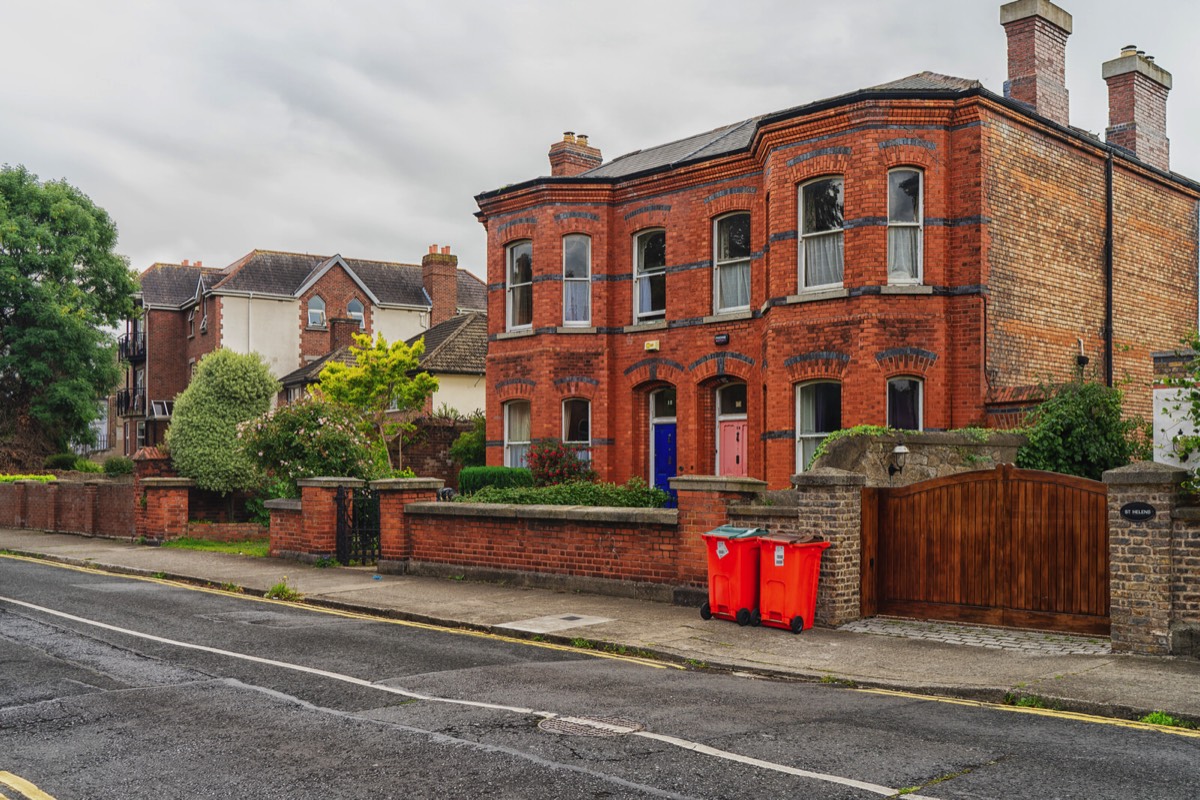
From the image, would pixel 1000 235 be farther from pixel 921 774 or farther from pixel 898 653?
pixel 921 774

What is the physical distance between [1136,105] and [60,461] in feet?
128

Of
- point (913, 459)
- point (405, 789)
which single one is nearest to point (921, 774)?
point (405, 789)

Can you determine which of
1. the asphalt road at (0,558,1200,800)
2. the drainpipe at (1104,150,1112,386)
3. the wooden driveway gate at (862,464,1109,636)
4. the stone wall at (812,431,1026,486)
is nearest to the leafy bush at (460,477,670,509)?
the stone wall at (812,431,1026,486)

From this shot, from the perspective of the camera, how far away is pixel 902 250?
1822 centimetres

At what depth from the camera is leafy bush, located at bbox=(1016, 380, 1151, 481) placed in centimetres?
1562

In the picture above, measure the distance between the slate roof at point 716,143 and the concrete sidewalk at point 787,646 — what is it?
415 inches

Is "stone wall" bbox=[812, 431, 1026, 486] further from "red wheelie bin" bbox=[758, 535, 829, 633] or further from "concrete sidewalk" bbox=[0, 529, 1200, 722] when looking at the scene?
"concrete sidewalk" bbox=[0, 529, 1200, 722]

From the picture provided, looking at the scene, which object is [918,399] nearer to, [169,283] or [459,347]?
[459,347]

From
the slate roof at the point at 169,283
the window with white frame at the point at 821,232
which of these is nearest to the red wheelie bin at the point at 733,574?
the window with white frame at the point at 821,232

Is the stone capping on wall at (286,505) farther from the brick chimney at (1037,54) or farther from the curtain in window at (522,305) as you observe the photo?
the brick chimney at (1037,54)

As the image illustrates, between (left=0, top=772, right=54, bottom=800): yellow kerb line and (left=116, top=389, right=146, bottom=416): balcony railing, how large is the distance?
49016mm

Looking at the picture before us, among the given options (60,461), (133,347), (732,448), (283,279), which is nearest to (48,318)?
(60,461)

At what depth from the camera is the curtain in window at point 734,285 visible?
21906 millimetres

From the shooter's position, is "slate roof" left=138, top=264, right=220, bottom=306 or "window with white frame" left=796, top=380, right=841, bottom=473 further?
"slate roof" left=138, top=264, right=220, bottom=306
